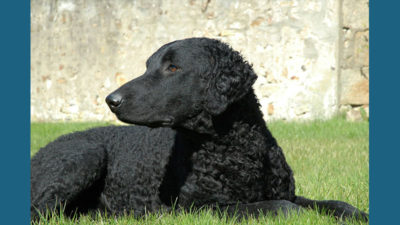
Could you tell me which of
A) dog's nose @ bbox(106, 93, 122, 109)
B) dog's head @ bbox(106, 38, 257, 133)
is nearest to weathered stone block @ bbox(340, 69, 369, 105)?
dog's head @ bbox(106, 38, 257, 133)

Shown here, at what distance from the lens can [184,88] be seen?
3.21 meters

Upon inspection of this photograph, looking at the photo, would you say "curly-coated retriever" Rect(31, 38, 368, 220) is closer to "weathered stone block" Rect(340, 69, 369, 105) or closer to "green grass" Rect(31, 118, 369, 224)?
"green grass" Rect(31, 118, 369, 224)

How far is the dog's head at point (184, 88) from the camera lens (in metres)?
3.08

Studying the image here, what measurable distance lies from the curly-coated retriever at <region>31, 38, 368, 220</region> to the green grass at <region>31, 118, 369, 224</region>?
197 mm

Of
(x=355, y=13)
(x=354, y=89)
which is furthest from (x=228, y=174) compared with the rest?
(x=355, y=13)

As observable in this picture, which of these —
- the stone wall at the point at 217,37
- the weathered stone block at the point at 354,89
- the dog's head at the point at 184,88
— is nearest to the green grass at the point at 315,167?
the dog's head at the point at 184,88

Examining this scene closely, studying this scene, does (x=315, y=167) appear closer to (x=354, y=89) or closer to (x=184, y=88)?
(x=184, y=88)

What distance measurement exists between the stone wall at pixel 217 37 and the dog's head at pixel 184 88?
6.65m

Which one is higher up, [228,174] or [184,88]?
[184,88]

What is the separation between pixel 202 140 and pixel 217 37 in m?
7.40

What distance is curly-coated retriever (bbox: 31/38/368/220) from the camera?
10.3 ft

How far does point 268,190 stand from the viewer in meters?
3.35

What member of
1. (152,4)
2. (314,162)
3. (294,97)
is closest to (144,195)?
(314,162)

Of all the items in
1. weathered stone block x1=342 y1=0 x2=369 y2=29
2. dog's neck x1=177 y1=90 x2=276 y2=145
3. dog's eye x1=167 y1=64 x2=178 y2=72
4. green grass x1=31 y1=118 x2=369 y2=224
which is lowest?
green grass x1=31 y1=118 x2=369 y2=224
